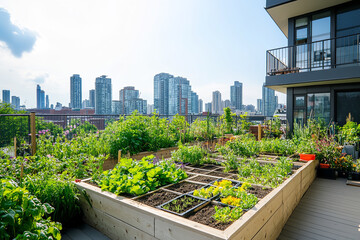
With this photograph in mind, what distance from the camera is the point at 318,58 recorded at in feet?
26.1

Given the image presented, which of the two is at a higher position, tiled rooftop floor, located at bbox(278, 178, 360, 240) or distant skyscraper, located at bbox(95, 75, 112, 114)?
distant skyscraper, located at bbox(95, 75, 112, 114)

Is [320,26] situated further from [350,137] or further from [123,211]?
[123,211]

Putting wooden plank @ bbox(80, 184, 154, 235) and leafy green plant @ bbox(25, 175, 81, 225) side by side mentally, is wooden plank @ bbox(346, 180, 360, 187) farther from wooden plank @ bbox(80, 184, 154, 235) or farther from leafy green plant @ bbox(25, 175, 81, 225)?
leafy green plant @ bbox(25, 175, 81, 225)

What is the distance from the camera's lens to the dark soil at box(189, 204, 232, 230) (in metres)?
1.64

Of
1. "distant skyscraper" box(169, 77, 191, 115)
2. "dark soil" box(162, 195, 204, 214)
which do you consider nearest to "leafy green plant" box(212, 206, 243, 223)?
"dark soil" box(162, 195, 204, 214)

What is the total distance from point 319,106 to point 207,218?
820cm

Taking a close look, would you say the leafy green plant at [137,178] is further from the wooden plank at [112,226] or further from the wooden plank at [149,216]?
the wooden plank at [112,226]

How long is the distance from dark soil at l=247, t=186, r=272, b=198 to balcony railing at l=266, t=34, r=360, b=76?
6537 mm

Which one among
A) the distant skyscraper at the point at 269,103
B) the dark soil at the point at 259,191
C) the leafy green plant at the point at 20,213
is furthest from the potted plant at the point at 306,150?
the distant skyscraper at the point at 269,103

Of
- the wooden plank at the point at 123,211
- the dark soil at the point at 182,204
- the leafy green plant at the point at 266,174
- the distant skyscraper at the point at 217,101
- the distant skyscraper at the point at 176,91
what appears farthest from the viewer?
the distant skyscraper at the point at 217,101

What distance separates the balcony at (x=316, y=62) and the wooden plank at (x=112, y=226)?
760 centimetres

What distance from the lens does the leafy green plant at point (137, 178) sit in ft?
7.48

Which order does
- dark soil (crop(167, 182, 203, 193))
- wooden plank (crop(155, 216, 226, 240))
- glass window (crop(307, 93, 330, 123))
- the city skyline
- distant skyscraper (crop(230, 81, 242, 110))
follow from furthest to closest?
distant skyscraper (crop(230, 81, 242, 110))
glass window (crop(307, 93, 330, 123))
the city skyline
dark soil (crop(167, 182, 203, 193))
wooden plank (crop(155, 216, 226, 240))

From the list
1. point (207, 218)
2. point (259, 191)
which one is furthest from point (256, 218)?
point (259, 191)
